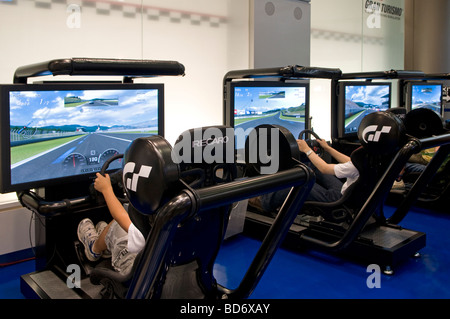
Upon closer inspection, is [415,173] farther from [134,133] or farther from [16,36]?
[16,36]

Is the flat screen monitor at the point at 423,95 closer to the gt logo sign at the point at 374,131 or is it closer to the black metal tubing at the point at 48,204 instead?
the gt logo sign at the point at 374,131

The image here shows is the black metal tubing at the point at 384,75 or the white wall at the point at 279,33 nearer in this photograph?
the black metal tubing at the point at 384,75

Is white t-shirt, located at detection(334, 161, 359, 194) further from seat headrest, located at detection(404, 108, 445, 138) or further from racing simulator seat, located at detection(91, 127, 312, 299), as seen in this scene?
racing simulator seat, located at detection(91, 127, 312, 299)

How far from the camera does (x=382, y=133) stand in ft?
9.64

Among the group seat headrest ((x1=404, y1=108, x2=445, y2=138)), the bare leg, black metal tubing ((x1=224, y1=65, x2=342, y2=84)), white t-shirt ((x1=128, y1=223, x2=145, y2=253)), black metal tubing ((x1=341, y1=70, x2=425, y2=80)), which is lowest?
the bare leg

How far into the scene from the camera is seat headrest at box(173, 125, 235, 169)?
1.69 meters

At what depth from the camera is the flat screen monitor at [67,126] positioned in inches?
99.1

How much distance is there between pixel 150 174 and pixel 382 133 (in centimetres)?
199

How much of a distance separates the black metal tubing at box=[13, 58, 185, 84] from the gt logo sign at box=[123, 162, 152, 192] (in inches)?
46.5

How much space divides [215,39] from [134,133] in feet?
7.78

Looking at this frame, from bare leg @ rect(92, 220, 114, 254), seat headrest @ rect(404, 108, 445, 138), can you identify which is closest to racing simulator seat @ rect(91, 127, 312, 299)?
bare leg @ rect(92, 220, 114, 254)

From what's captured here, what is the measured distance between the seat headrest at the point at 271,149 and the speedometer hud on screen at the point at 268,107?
6.83 ft

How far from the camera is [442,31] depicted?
7.97 meters

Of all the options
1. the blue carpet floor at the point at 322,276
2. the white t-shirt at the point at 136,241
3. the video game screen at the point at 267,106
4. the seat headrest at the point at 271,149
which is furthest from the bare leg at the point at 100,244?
the video game screen at the point at 267,106
